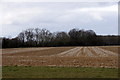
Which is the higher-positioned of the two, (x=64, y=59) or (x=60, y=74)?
(x=60, y=74)

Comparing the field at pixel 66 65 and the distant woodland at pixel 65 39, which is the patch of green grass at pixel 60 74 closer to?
the field at pixel 66 65

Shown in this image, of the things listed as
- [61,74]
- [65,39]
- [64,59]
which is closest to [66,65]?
[61,74]

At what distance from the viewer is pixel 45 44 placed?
163375 millimetres

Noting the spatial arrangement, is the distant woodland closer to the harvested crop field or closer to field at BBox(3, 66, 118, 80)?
the harvested crop field

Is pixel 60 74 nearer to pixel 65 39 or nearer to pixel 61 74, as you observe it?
pixel 61 74

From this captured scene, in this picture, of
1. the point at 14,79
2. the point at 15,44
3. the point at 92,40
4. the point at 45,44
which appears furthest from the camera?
the point at 92,40

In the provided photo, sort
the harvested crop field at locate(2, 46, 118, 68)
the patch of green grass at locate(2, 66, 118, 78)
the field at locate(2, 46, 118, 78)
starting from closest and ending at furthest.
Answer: the patch of green grass at locate(2, 66, 118, 78) → the field at locate(2, 46, 118, 78) → the harvested crop field at locate(2, 46, 118, 68)

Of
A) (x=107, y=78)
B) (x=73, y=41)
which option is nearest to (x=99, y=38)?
(x=73, y=41)

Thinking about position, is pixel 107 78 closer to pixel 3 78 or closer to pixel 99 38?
pixel 3 78

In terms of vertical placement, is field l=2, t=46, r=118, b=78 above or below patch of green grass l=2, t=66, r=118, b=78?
below

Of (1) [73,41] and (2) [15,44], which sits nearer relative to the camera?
(2) [15,44]

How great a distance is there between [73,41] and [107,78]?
160 meters

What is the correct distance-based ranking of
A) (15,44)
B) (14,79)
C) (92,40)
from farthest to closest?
1. (92,40)
2. (15,44)
3. (14,79)

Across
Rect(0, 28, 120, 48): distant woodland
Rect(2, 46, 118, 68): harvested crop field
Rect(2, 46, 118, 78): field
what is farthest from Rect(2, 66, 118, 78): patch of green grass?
Rect(0, 28, 120, 48): distant woodland
